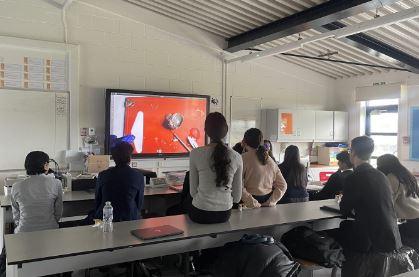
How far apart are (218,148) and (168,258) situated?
6.98ft

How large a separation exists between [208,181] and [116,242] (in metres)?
0.72

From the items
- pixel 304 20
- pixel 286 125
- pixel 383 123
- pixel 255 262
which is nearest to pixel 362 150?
pixel 255 262

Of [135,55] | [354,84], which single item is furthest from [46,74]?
[354,84]

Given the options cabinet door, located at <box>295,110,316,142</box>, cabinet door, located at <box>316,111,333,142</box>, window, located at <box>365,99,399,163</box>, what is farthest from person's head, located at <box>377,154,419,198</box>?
cabinet door, located at <box>316,111,333,142</box>

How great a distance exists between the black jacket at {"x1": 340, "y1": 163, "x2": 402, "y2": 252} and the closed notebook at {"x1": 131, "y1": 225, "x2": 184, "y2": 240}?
125cm

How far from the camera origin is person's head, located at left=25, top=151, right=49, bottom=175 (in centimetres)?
300

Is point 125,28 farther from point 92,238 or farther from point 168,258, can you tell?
point 92,238

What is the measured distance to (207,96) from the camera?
20.7 ft

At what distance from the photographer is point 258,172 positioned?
3.44 metres

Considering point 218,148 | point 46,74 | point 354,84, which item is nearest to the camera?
point 218,148

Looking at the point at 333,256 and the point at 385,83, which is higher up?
the point at 385,83

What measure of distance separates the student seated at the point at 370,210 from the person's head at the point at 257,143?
88 cm

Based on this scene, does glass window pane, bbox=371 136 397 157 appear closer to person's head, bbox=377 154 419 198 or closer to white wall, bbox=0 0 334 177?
white wall, bbox=0 0 334 177

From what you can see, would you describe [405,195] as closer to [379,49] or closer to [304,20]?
[304,20]
